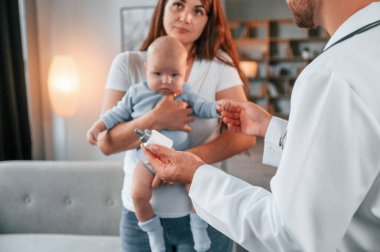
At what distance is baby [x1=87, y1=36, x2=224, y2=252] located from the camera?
1186 mm

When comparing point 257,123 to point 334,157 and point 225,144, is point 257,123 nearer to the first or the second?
point 225,144

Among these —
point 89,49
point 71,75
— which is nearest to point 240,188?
point 71,75

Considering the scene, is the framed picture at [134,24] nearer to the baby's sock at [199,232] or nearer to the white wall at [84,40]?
the white wall at [84,40]

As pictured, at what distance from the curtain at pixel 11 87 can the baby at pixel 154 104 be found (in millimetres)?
2086

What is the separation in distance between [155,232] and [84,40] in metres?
2.71

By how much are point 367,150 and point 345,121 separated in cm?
6

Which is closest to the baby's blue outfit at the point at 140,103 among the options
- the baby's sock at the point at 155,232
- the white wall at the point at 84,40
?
the baby's sock at the point at 155,232

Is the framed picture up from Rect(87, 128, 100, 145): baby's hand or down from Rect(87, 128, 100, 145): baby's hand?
up

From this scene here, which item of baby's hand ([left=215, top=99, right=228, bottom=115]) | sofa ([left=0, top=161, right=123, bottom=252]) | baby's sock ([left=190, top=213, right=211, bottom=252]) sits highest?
baby's hand ([left=215, top=99, right=228, bottom=115])

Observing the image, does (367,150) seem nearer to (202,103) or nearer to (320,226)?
(320,226)

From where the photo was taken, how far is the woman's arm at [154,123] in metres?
1.21

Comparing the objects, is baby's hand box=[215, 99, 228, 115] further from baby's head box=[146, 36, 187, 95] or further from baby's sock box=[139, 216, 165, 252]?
baby's sock box=[139, 216, 165, 252]

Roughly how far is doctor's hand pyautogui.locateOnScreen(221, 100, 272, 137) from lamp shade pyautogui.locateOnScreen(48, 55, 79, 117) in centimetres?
233

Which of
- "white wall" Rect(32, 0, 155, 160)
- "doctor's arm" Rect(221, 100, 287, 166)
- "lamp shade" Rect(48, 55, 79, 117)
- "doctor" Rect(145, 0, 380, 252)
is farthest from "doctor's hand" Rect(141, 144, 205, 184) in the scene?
"white wall" Rect(32, 0, 155, 160)
